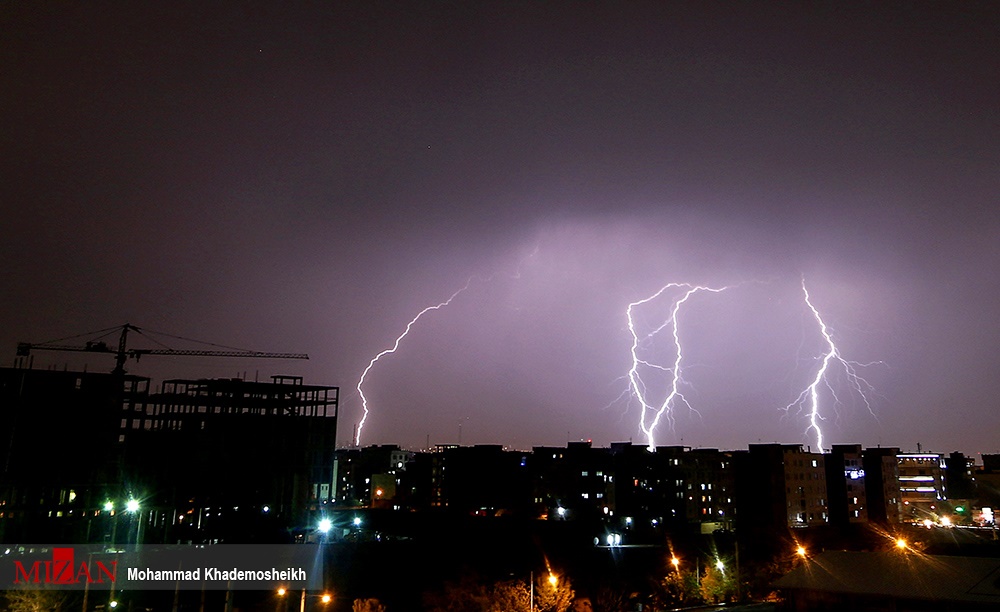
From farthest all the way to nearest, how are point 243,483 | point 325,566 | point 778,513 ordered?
point 778,513 < point 243,483 < point 325,566

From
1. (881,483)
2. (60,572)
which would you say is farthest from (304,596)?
(881,483)

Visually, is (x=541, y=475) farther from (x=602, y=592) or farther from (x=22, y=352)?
(x=22, y=352)

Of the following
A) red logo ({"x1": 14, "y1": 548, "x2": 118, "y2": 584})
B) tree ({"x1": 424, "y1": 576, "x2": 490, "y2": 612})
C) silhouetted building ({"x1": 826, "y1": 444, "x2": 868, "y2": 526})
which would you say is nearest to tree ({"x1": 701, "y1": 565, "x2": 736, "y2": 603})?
tree ({"x1": 424, "y1": 576, "x2": 490, "y2": 612})

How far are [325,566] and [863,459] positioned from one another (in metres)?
59.1

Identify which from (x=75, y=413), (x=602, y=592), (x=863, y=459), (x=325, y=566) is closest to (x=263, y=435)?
(x=75, y=413)

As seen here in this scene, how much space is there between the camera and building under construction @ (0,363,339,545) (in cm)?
5206

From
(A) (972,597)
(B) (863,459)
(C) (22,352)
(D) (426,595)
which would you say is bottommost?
(D) (426,595)

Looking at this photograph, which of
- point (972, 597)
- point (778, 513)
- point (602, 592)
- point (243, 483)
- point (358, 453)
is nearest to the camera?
point (972, 597)

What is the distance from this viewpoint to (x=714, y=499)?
7788 centimetres

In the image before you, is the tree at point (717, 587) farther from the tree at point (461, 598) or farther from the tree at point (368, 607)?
the tree at point (368, 607)

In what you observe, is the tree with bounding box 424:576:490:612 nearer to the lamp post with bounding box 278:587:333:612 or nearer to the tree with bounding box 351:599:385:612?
the tree with bounding box 351:599:385:612

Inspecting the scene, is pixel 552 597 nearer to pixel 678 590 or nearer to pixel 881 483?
pixel 678 590

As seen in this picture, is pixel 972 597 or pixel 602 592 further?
pixel 602 592

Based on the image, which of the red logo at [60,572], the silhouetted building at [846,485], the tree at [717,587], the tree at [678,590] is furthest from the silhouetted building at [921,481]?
the red logo at [60,572]
